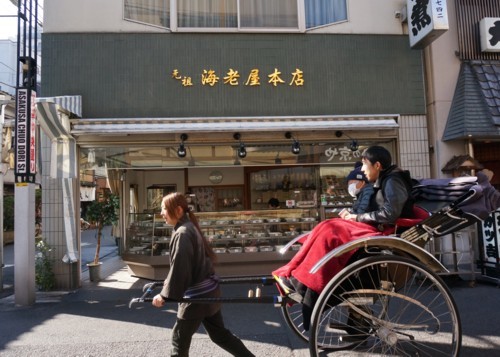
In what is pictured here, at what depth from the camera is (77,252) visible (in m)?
7.59

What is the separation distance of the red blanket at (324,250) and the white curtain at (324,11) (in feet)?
20.6

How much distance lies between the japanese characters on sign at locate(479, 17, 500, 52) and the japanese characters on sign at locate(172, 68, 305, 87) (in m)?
4.06

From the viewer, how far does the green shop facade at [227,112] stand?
302 inches

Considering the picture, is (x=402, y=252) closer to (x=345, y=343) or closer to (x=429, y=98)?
(x=345, y=343)

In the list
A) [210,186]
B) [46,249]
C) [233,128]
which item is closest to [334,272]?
[233,128]

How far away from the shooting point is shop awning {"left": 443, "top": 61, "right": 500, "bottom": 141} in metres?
7.55

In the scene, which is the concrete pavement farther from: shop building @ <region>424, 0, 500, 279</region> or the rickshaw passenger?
shop building @ <region>424, 0, 500, 279</region>

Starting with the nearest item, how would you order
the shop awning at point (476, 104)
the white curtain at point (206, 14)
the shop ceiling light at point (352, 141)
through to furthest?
the shop awning at point (476, 104), the shop ceiling light at point (352, 141), the white curtain at point (206, 14)

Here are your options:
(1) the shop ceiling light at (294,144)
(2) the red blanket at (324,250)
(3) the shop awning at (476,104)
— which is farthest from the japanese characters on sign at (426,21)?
(2) the red blanket at (324,250)

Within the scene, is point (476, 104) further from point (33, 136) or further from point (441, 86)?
point (33, 136)

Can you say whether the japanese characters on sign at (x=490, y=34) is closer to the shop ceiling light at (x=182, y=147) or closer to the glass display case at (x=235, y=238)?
the glass display case at (x=235, y=238)

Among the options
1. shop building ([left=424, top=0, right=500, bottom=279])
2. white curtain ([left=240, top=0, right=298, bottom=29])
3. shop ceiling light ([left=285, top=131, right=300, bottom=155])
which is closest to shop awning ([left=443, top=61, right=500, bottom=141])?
shop building ([left=424, top=0, right=500, bottom=279])

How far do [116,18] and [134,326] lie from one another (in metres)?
6.14

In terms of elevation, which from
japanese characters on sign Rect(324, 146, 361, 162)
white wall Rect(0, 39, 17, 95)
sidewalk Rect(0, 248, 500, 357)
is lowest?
sidewalk Rect(0, 248, 500, 357)
